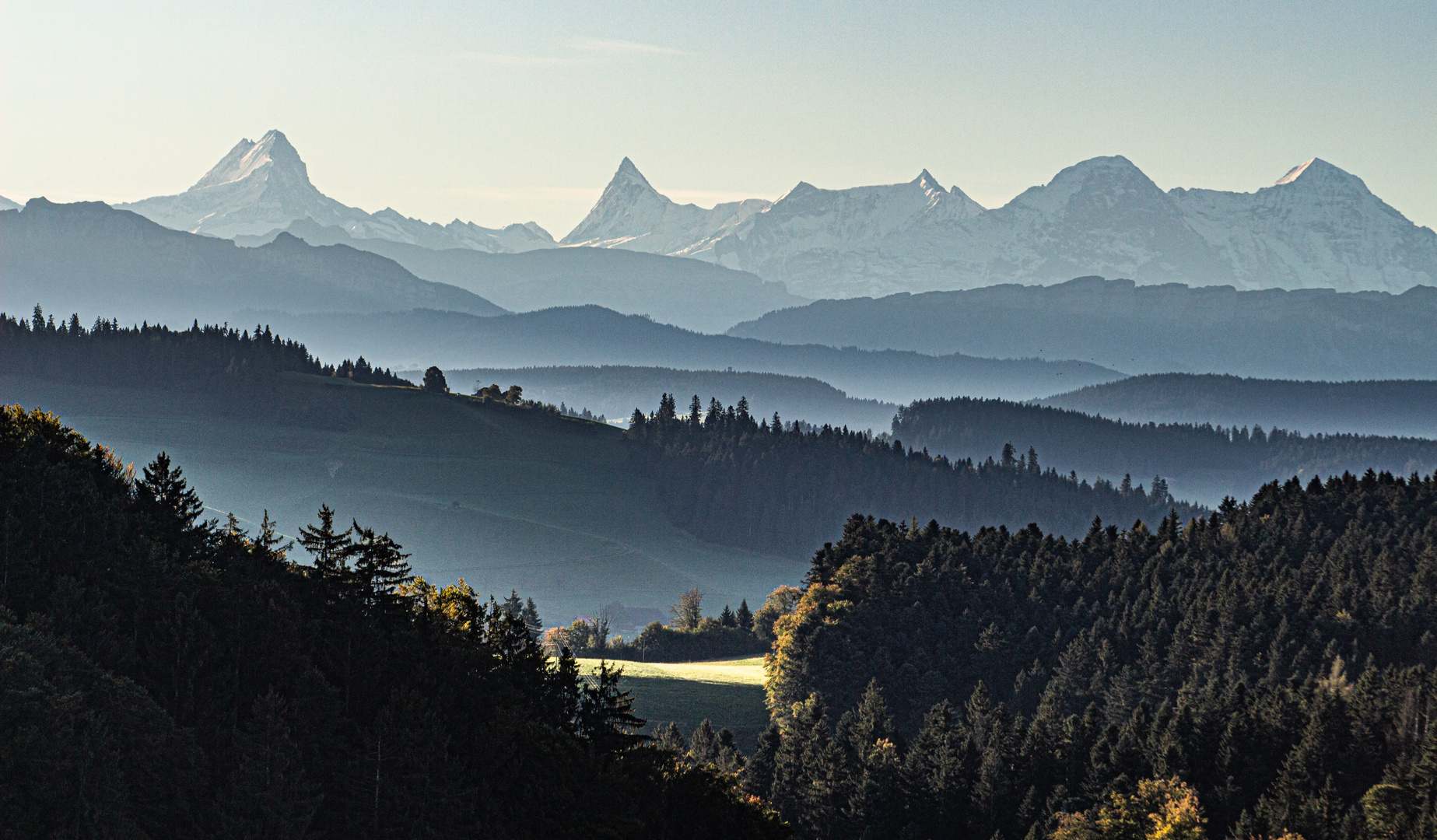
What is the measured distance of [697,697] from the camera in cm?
16325

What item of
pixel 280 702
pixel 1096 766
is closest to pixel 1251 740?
pixel 1096 766

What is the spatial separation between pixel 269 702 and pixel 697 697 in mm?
90156

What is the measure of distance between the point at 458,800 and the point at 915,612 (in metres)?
98.9

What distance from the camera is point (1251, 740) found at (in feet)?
362

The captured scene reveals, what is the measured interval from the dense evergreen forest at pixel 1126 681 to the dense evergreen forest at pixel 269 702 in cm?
2756

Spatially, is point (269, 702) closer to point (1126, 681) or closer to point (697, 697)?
point (697, 697)

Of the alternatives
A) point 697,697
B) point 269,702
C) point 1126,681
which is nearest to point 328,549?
point 269,702

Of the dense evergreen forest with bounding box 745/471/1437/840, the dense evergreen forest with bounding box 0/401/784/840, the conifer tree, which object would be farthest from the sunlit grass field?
the dense evergreen forest with bounding box 0/401/784/840

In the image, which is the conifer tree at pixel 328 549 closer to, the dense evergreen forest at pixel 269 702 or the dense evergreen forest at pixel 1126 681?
the dense evergreen forest at pixel 269 702

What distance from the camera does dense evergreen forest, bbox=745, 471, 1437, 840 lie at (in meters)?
103

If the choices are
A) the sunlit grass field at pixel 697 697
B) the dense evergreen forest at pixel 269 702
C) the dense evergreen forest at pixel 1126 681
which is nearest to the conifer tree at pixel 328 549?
the dense evergreen forest at pixel 269 702

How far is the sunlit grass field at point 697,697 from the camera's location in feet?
502

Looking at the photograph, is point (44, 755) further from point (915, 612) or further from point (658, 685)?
point (915, 612)

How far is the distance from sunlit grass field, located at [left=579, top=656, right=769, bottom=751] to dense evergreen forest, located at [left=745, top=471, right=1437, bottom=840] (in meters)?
5.07
